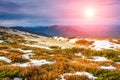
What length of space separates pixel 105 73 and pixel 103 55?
13.9 m

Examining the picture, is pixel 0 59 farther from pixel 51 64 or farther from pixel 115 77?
pixel 115 77


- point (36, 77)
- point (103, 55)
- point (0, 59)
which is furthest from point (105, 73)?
point (103, 55)

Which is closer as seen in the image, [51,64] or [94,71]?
[94,71]

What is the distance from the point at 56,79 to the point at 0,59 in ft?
27.0

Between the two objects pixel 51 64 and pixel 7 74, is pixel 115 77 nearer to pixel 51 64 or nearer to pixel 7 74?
pixel 51 64

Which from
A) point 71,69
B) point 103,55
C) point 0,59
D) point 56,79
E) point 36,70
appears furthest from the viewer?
point 103,55

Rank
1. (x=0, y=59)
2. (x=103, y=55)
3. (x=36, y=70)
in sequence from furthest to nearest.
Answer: (x=103, y=55) < (x=0, y=59) < (x=36, y=70)

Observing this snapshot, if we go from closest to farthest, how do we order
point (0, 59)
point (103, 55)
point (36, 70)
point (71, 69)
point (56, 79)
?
point (56, 79), point (36, 70), point (71, 69), point (0, 59), point (103, 55)

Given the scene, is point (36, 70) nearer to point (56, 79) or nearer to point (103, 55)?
point (56, 79)

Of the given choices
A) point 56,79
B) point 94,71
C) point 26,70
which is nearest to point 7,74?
point 26,70

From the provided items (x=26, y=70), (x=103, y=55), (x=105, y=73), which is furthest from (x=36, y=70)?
(x=103, y=55)

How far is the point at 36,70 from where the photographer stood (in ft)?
64.4

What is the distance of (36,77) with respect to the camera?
59.9 feet

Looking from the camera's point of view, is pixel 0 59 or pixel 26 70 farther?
pixel 0 59
